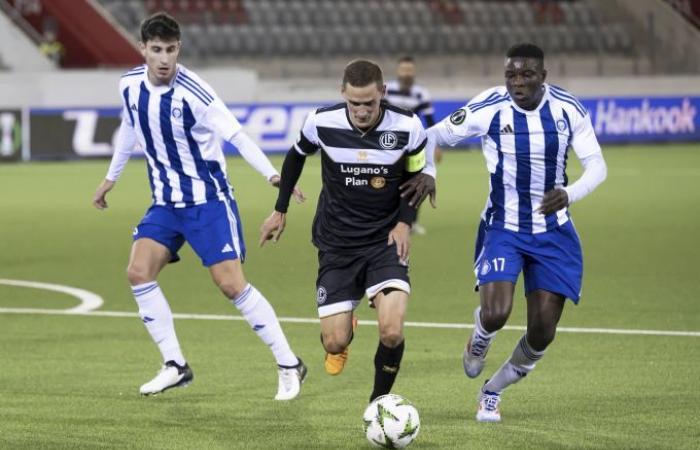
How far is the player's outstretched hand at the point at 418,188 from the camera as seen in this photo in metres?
6.66

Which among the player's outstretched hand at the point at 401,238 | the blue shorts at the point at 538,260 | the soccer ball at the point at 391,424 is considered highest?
the player's outstretched hand at the point at 401,238

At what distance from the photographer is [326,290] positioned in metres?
6.96

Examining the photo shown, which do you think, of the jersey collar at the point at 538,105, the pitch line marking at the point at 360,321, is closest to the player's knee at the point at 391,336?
the jersey collar at the point at 538,105

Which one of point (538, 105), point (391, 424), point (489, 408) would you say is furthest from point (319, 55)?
point (391, 424)

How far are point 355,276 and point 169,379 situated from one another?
122 centimetres

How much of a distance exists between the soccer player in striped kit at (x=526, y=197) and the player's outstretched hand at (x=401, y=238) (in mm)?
463

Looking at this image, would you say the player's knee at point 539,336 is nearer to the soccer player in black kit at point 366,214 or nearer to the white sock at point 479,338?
the white sock at point 479,338

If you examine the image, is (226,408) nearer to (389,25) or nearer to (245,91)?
(245,91)

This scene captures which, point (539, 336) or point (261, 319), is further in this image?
point (261, 319)

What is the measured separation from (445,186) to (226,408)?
49.9 feet

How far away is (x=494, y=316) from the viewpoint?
6832 millimetres

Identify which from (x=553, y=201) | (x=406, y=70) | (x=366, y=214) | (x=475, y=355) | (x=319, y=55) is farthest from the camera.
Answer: (x=319, y=55)

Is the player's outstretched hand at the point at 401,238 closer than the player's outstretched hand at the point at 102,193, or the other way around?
the player's outstretched hand at the point at 401,238

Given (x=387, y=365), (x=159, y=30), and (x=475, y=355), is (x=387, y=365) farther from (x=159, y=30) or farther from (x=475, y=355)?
(x=159, y=30)
